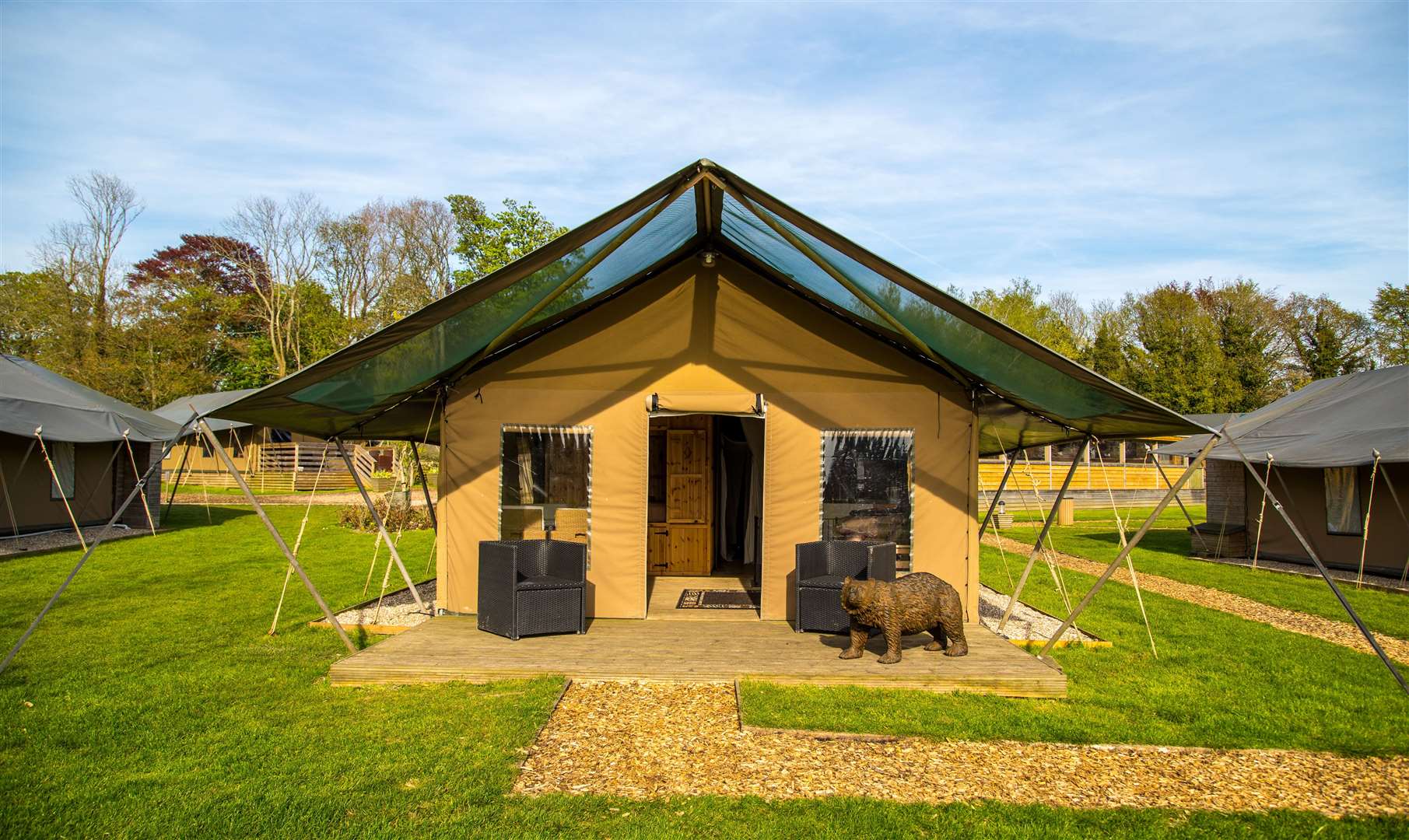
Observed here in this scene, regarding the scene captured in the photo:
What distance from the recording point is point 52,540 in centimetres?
1325

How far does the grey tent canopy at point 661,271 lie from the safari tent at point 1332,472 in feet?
18.9

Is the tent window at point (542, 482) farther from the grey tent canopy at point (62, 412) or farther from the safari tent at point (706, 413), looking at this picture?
the grey tent canopy at point (62, 412)

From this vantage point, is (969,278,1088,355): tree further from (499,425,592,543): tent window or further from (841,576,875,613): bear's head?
(841,576,875,613): bear's head

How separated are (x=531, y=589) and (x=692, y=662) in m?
1.40

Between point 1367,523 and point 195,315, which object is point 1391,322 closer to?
point 1367,523

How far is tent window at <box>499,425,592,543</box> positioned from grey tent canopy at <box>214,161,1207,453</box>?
82 centimetres

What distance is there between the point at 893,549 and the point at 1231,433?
1110 centimetres

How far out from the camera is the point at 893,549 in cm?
657

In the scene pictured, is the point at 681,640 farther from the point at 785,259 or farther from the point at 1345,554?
the point at 1345,554

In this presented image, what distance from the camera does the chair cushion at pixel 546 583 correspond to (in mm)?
6312

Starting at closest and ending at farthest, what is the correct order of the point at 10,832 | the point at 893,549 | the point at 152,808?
the point at 10,832, the point at 152,808, the point at 893,549

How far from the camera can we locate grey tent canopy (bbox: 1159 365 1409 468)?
1080cm

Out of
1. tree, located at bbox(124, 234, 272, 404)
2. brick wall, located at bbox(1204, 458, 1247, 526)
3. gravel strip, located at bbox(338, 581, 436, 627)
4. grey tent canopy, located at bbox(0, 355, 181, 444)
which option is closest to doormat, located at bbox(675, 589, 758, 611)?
gravel strip, located at bbox(338, 581, 436, 627)

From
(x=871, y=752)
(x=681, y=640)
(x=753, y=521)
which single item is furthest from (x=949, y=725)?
(x=753, y=521)
